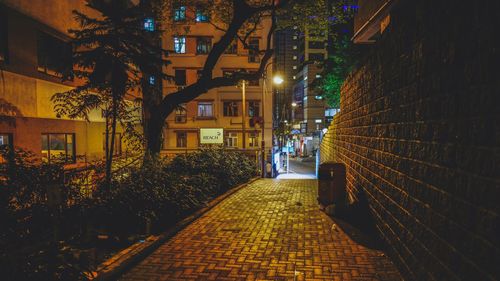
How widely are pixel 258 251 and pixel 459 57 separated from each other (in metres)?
4.31

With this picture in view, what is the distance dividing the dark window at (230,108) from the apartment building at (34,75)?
66.8 feet

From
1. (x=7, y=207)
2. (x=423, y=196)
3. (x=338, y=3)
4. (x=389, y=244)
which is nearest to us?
(x=423, y=196)

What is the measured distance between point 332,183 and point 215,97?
27472mm

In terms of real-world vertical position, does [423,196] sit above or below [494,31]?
below

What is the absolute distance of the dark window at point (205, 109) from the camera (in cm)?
3550

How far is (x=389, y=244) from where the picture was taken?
5.10m

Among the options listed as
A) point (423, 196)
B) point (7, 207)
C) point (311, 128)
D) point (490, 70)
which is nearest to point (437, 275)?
point (423, 196)

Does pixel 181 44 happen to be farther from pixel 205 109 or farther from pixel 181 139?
pixel 181 139

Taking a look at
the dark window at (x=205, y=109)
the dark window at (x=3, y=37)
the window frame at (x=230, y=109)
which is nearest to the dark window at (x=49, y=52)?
the dark window at (x=3, y=37)

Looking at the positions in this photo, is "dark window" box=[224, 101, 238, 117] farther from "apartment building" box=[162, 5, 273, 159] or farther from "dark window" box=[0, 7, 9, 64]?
"dark window" box=[0, 7, 9, 64]

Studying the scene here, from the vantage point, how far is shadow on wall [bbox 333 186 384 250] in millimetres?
6041

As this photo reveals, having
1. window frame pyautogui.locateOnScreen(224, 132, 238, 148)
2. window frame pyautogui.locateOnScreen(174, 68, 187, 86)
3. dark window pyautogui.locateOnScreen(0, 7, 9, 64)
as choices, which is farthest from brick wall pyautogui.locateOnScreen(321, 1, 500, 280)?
window frame pyautogui.locateOnScreen(174, 68, 187, 86)

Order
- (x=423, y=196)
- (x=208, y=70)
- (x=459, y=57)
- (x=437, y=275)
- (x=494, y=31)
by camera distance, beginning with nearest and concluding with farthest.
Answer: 1. (x=494, y=31)
2. (x=459, y=57)
3. (x=437, y=275)
4. (x=423, y=196)
5. (x=208, y=70)

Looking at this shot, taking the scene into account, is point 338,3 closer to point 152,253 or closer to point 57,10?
point 57,10
